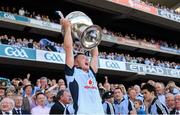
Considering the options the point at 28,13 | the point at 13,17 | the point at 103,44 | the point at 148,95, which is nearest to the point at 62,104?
the point at 148,95

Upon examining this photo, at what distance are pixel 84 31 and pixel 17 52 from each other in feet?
34.5

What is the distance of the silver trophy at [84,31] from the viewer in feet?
13.5

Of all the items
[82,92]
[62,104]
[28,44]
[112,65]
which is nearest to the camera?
[82,92]

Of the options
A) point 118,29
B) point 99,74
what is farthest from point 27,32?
point 118,29

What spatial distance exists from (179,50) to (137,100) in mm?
20366

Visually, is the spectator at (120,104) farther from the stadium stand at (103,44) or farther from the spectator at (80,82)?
the spectator at (80,82)

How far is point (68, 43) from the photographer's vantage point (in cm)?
382

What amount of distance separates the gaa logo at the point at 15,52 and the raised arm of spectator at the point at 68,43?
10.3m

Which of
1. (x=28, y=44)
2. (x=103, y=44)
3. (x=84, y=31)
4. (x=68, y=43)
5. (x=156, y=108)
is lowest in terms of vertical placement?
(x=156, y=108)

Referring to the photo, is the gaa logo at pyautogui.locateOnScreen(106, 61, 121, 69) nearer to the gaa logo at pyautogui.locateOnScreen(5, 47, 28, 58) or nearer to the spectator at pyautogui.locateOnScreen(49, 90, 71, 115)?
the gaa logo at pyautogui.locateOnScreen(5, 47, 28, 58)

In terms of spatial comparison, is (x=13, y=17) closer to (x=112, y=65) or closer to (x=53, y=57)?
(x=53, y=57)

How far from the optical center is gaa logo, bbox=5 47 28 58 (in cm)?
1387

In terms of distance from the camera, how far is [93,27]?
13.7 ft

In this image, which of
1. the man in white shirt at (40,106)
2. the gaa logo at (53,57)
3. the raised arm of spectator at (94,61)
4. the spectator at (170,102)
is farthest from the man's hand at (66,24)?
the gaa logo at (53,57)
